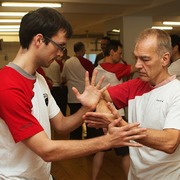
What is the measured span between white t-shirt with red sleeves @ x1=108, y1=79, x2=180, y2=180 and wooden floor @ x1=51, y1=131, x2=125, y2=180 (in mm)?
2039

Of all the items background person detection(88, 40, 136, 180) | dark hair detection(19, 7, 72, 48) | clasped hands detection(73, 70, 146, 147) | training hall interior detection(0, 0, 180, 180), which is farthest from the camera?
training hall interior detection(0, 0, 180, 180)

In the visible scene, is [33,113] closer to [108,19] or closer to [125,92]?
[125,92]

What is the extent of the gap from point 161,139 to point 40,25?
0.79 m

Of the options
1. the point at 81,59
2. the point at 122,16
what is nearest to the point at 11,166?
the point at 81,59

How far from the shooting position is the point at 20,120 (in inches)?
55.8

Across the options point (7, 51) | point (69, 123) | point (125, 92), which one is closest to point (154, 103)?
point (125, 92)

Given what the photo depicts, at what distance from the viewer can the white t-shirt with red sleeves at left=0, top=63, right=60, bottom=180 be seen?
141 centimetres

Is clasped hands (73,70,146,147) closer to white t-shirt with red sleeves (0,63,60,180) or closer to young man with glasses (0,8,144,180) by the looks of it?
young man with glasses (0,8,144,180)

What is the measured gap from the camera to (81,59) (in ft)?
16.4

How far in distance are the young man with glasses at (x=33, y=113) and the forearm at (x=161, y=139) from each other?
66 millimetres

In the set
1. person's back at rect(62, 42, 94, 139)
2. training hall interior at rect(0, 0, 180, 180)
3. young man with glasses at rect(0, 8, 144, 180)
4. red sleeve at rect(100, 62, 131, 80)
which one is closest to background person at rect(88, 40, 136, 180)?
red sleeve at rect(100, 62, 131, 80)

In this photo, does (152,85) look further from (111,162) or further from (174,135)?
(111,162)

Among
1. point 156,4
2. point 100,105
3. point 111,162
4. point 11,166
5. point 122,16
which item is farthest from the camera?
point 122,16

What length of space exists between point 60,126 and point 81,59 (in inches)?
125
